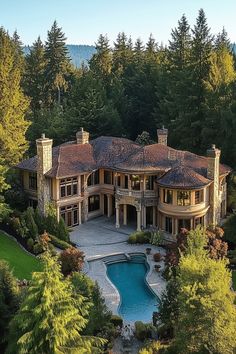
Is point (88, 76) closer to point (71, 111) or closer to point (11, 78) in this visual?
point (71, 111)

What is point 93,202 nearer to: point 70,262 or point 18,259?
point 18,259

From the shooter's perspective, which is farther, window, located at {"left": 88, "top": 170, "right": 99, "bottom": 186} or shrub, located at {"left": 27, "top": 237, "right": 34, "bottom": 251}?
window, located at {"left": 88, "top": 170, "right": 99, "bottom": 186}

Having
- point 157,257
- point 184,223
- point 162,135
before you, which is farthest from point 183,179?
point 162,135

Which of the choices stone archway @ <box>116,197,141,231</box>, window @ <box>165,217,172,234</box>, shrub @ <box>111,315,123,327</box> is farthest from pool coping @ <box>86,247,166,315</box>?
stone archway @ <box>116,197,141,231</box>

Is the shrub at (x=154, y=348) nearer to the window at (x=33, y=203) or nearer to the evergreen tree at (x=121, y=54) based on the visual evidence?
the window at (x=33, y=203)

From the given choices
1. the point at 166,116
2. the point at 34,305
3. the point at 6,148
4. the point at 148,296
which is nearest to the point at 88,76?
the point at 166,116

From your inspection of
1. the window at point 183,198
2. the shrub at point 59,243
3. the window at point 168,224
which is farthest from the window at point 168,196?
the shrub at point 59,243

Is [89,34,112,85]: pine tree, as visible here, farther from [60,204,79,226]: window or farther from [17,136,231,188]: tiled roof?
[60,204,79,226]: window
